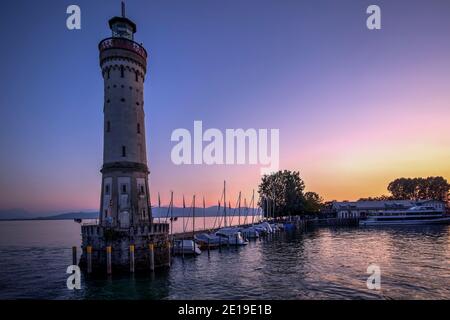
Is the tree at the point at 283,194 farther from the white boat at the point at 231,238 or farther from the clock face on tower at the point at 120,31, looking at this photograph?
the clock face on tower at the point at 120,31

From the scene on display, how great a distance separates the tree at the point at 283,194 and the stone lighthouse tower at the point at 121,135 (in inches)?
3546

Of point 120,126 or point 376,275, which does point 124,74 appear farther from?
point 376,275

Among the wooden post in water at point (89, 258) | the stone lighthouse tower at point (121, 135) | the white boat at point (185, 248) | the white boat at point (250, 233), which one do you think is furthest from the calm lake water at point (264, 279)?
the white boat at point (250, 233)

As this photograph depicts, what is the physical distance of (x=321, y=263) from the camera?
42000 mm

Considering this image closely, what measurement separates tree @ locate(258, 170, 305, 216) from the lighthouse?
8918 cm

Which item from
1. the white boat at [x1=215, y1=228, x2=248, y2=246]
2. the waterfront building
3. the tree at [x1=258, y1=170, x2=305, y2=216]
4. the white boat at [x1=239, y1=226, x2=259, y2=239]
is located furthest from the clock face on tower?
the waterfront building

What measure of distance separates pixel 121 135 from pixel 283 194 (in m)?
99.6

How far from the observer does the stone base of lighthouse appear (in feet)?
115

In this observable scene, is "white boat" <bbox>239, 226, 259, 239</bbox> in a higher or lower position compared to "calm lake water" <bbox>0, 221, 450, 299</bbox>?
lower

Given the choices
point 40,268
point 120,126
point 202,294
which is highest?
point 120,126

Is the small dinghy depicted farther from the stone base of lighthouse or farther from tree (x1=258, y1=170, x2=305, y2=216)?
tree (x1=258, y1=170, x2=305, y2=216)
